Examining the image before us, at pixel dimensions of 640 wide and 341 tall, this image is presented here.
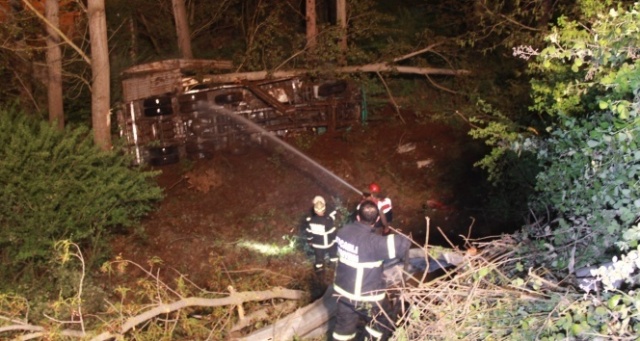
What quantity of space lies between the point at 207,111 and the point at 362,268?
814cm

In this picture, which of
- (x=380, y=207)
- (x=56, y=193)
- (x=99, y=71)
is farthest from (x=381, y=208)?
(x=99, y=71)

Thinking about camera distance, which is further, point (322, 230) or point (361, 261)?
point (322, 230)

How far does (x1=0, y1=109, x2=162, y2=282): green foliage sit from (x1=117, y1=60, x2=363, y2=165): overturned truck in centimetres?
200

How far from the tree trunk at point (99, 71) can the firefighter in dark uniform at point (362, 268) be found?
21.2 feet

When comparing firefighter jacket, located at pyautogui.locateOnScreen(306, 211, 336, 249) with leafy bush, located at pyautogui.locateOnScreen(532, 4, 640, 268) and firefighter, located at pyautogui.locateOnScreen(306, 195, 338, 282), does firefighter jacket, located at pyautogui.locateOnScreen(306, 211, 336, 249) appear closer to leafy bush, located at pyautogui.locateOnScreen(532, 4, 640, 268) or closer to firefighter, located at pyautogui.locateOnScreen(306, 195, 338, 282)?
firefighter, located at pyautogui.locateOnScreen(306, 195, 338, 282)

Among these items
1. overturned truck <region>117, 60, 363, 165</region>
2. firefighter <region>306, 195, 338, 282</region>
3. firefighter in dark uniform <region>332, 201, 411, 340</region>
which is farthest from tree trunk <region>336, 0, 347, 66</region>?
firefighter in dark uniform <region>332, 201, 411, 340</region>

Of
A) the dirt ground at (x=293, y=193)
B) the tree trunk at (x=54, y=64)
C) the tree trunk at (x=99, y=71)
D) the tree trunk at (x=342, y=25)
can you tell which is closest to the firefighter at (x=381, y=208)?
the dirt ground at (x=293, y=193)

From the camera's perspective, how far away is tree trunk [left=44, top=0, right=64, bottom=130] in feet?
36.7

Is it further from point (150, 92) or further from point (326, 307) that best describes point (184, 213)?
point (326, 307)

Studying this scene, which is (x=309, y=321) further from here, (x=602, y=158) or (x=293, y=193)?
(x=293, y=193)

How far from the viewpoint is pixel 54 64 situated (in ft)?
38.6

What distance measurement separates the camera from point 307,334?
6.20 meters

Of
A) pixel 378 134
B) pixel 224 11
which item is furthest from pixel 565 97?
pixel 224 11

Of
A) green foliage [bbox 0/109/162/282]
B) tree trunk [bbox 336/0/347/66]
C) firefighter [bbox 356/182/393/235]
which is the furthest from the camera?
tree trunk [bbox 336/0/347/66]
